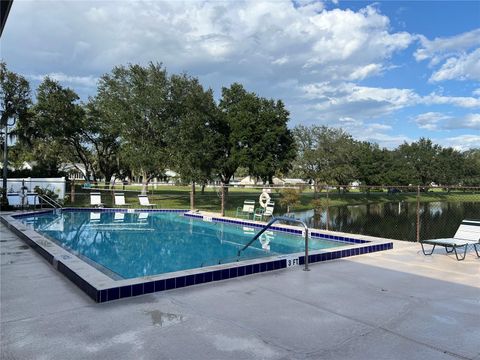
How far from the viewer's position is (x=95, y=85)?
23328mm

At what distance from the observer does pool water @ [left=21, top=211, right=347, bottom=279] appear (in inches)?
277

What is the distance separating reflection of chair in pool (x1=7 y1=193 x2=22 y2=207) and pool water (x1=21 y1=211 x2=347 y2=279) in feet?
5.98

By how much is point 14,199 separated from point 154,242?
29.5ft

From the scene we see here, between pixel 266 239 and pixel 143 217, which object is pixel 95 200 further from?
pixel 266 239

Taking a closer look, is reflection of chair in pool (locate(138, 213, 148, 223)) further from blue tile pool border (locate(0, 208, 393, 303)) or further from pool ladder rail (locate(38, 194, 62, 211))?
blue tile pool border (locate(0, 208, 393, 303))

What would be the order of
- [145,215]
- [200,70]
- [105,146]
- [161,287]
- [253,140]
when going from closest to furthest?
[161,287] → [145,215] → [200,70] → [253,140] → [105,146]

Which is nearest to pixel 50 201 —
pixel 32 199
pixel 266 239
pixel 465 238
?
pixel 32 199

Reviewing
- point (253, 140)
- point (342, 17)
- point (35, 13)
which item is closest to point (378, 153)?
point (253, 140)

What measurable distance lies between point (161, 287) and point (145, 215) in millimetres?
11711

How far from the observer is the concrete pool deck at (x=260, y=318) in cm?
273

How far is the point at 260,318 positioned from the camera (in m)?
3.41

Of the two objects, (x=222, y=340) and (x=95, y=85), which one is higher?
(x=95, y=85)

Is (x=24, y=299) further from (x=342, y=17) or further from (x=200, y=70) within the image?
(x=200, y=70)

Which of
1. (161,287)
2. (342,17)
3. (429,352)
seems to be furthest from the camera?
(342,17)
